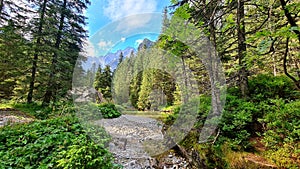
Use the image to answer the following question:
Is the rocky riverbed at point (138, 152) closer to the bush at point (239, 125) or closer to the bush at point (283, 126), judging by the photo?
the bush at point (239, 125)

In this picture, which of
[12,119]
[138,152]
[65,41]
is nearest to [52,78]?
[65,41]

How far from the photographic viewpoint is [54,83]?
855cm

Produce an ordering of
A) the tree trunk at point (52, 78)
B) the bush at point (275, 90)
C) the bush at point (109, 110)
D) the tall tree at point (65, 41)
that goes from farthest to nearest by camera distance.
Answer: the tall tree at point (65, 41) → the tree trunk at point (52, 78) → the bush at point (109, 110) → the bush at point (275, 90)

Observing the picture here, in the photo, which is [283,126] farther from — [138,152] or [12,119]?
[12,119]

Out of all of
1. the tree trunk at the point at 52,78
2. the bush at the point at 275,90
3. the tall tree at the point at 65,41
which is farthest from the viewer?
the tall tree at the point at 65,41

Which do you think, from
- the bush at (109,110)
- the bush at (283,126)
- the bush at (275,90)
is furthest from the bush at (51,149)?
the bush at (109,110)

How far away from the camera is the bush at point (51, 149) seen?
210 cm

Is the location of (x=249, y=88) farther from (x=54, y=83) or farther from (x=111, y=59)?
(x=54, y=83)

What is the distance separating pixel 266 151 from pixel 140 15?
3350 millimetres

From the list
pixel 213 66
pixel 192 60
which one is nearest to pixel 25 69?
pixel 192 60

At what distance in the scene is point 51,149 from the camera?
268 centimetres

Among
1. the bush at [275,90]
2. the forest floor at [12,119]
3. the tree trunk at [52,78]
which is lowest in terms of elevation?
Result: the forest floor at [12,119]

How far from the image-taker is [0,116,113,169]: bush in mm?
2098

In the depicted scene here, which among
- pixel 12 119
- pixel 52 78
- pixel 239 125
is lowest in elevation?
pixel 12 119
